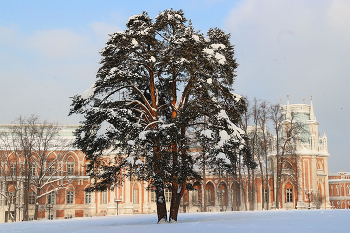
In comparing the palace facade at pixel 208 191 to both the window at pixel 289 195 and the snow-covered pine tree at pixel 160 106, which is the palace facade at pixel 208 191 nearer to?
the window at pixel 289 195

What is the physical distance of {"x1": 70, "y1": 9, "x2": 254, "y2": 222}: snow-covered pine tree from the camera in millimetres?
16797

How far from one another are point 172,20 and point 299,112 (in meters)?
41.2

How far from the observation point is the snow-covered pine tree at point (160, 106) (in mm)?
16797

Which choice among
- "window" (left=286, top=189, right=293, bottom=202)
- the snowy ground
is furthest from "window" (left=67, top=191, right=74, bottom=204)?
the snowy ground

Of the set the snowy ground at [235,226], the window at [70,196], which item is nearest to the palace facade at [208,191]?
the window at [70,196]

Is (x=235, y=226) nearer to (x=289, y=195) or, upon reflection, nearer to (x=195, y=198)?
(x=195, y=198)

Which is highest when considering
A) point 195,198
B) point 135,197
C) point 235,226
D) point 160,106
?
point 160,106

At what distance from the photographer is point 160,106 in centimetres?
1989

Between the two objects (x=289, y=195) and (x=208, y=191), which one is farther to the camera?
(x=208, y=191)

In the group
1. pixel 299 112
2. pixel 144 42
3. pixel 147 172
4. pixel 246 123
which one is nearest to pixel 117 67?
pixel 144 42

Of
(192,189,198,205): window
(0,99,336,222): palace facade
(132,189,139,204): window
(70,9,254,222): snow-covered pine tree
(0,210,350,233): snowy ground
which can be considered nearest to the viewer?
(0,210,350,233): snowy ground

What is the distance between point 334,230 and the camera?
11.3 m

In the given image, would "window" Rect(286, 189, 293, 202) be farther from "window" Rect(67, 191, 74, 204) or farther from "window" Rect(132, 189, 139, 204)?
"window" Rect(67, 191, 74, 204)

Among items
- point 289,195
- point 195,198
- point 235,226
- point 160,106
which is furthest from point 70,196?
point 235,226
